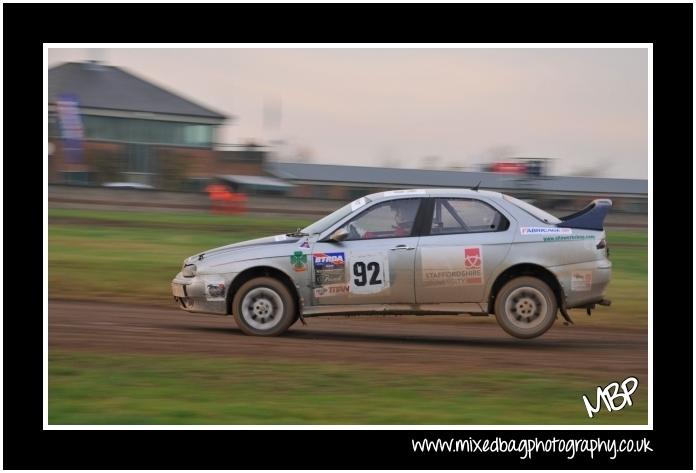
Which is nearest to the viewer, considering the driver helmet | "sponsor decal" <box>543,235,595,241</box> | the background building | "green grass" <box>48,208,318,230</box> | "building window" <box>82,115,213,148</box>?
"sponsor decal" <box>543,235,595,241</box>

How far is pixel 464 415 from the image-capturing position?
7.77m

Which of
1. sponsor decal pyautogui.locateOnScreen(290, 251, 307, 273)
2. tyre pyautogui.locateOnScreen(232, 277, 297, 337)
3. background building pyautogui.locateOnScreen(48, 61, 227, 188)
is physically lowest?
tyre pyautogui.locateOnScreen(232, 277, 297, 337)

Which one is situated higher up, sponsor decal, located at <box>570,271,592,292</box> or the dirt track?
sponsor decal, located at <box>570,271,592,292</box>

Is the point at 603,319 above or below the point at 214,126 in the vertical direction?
below

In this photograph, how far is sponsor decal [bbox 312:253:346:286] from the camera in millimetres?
10664

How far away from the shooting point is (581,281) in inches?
420

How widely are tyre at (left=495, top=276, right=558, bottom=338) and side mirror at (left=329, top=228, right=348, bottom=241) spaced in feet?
6.22

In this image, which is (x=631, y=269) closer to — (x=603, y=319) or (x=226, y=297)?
(x=603, y=319)

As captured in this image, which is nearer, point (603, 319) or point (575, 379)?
point (575, 379)

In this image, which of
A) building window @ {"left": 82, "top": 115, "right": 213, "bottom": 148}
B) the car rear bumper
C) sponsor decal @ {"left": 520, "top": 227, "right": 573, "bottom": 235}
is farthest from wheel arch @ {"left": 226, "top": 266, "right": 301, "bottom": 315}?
building window @ {"left": 82, "top": 115, "right": 213, "bottom": 148}

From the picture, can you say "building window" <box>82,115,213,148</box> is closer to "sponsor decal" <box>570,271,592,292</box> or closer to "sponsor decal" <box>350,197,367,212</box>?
"sponsor decal" <box>350,197,367,212</box>

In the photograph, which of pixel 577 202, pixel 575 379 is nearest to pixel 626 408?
pixel 575 379

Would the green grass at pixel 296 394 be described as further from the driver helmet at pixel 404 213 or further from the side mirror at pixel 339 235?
the driver helmet at pixel 404 213

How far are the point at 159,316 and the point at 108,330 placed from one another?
1554 millimetres
